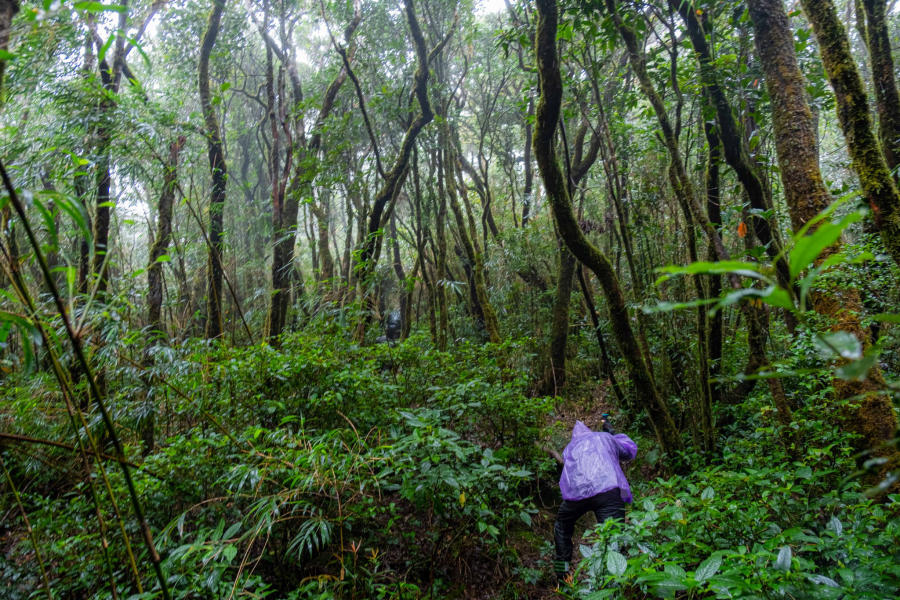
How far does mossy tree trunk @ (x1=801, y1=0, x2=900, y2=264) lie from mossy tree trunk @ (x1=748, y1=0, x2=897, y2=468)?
267 mm

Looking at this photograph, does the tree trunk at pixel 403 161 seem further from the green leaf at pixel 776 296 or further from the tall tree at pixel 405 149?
the green leaf at pixel 776 296

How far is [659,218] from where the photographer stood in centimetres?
579

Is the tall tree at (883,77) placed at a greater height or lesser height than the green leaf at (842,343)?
greater

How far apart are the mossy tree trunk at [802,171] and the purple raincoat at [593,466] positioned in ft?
5.17

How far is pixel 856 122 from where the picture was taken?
7.83ft

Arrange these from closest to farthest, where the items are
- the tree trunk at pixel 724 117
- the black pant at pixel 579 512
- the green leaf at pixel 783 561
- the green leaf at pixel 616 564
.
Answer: the green leaf at pixel 783 561 < the green leaf at pixel 616 564 < the black pant at pixel 579 512 < the tree trunk at pixel 724 117

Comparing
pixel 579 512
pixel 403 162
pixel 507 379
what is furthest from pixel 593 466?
pixel 403 162

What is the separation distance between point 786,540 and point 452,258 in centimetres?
908

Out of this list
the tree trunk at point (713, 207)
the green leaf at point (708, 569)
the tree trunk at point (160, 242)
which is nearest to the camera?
the green leaf at point (708, 569)

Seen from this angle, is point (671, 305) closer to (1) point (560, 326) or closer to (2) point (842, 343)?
(2) point (842, 343)

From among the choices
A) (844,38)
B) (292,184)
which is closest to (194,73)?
(292,184)

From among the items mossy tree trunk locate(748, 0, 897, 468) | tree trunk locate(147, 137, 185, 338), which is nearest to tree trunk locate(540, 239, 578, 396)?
mossy tree trunk locate(748, 0, 897, 468)

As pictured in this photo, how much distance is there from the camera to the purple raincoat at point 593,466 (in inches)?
145

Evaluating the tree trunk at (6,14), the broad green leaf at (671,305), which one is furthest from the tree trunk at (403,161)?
the broad green leaf at (671,305)
